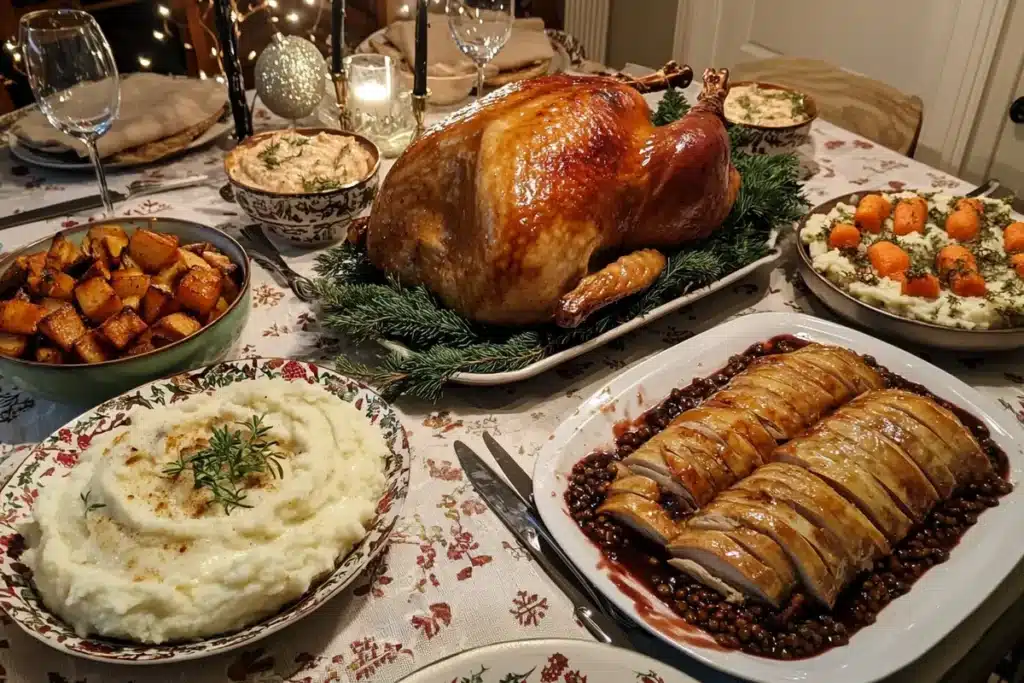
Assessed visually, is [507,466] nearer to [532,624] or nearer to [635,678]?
[532,624]

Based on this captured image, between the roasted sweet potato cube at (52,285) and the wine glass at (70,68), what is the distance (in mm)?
627

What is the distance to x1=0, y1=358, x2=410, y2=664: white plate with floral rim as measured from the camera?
112 cm

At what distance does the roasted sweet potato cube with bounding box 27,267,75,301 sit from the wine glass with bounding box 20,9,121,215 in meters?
0.63

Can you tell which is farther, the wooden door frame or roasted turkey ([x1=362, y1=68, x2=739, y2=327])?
the wooden door frame

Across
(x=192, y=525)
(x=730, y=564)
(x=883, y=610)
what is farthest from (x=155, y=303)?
(x=883, y=610)

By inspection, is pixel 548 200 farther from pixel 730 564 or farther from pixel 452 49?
pixel 452 49

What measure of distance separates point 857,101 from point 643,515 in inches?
106

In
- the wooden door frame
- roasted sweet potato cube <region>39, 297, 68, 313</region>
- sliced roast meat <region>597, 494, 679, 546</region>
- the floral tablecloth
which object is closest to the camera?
the floral tablecloth

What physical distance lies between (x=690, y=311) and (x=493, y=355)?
2.16 ft

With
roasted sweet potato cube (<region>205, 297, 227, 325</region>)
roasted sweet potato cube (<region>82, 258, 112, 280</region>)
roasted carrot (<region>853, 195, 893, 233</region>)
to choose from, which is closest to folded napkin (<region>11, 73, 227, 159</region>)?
roasted sweet potato cube (<region>82, 258, 112, 280</region>)

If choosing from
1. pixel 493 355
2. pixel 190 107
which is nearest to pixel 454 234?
pixel 493 355

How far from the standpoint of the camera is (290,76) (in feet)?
9.25

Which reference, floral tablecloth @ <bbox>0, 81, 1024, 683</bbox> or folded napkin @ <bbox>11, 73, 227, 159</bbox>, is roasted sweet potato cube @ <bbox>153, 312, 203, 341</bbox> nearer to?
floral tablecloth @ <bbox>0, 81, 1024, 683</bbox>

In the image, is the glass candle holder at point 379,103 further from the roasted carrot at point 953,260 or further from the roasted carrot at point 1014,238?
the roasted carrot at point 1014,238
